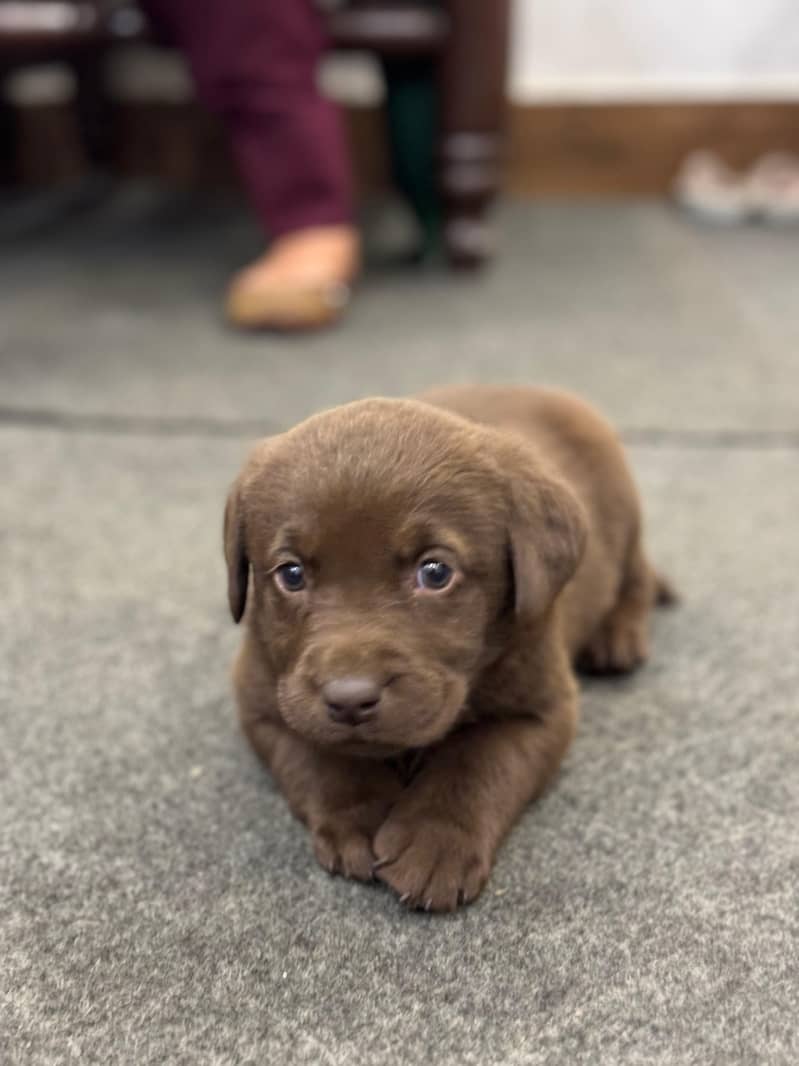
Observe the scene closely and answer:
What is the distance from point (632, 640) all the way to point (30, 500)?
124 centimetres

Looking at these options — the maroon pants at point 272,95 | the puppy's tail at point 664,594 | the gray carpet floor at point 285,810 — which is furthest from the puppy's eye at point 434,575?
the maroon pants at point 272,95

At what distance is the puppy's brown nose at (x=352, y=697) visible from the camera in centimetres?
112

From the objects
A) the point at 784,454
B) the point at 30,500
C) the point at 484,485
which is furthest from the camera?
the point at 784,454

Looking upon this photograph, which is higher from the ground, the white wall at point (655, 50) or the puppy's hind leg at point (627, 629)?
the puppy's hind leg at point (627, 629)

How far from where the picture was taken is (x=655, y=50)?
491 centimetres

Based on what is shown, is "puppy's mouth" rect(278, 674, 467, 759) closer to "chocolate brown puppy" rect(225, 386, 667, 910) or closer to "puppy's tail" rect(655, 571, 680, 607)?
"chocolate brown puppy" rect(225, 386, 667, 910)

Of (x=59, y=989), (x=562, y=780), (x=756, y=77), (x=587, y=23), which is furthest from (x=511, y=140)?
(x=59, y=989)

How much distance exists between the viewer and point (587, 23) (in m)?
4.86

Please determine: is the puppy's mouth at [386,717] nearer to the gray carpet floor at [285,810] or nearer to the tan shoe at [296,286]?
the gray carpet floor at [285,810]

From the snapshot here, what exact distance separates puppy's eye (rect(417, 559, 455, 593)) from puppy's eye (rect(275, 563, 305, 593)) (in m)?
0.13

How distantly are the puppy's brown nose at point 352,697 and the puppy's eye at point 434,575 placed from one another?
0.45ft

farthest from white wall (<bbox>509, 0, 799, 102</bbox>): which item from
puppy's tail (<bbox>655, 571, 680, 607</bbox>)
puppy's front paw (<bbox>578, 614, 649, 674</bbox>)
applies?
puppy's front paw (<bbox>578, 614, 649, 674</bbox>)

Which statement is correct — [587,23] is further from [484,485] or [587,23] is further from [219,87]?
[484,485]

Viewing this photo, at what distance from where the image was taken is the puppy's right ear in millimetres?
1322
